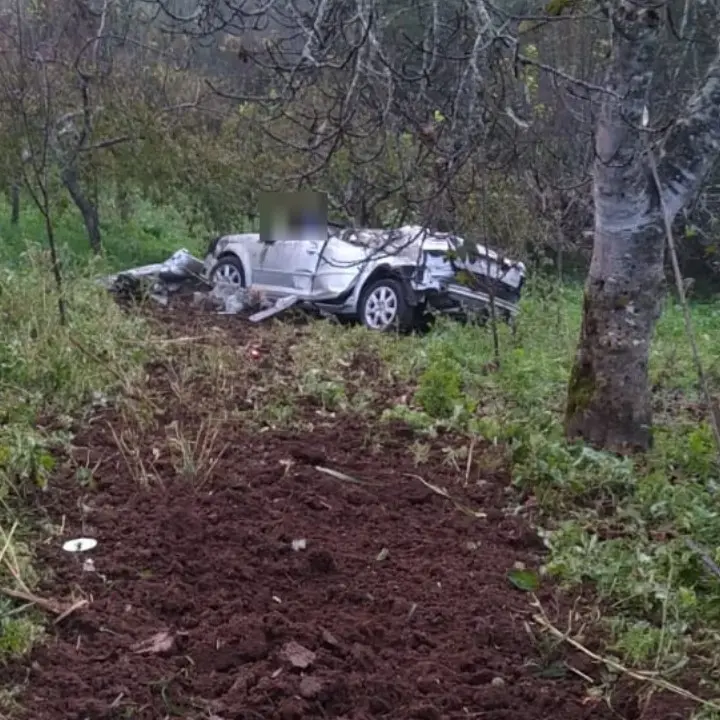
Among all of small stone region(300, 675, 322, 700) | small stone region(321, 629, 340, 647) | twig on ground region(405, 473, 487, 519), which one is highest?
small stone region(300, 675, 322, 700)

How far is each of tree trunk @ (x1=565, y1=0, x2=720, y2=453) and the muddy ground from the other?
2.32 feet

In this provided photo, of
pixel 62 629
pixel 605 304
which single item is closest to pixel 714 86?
pixel 605 304

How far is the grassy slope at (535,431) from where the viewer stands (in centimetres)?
371

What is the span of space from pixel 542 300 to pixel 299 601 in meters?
9.11

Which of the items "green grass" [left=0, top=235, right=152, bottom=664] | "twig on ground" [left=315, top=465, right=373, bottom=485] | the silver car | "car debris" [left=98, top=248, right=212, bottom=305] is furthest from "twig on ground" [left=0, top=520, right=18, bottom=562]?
"car debris" [left=98, top=248, right=212, bottom=305]

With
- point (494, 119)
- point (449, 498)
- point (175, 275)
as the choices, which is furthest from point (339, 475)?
point (175, 275)

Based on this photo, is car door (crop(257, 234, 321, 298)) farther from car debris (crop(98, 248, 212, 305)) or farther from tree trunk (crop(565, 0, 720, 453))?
tree trunk (crop(565, 0, 720, 453))

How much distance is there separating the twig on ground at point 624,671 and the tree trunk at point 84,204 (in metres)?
12.6

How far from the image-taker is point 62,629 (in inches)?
131

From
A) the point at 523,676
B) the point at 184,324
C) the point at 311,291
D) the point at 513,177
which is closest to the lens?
the point at 523,676

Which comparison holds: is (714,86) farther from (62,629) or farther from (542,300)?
(542,300)

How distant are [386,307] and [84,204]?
6087 mm

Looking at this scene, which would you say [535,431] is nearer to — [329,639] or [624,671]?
[624,671]

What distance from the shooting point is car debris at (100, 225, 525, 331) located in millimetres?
11406
